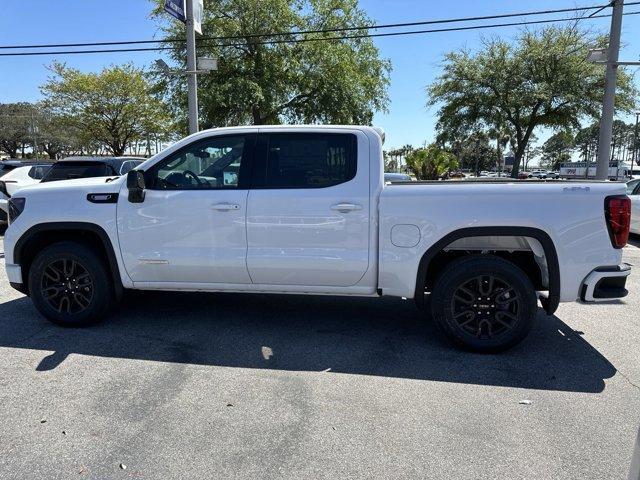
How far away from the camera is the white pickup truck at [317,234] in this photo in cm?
412

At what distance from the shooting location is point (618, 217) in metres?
4.03

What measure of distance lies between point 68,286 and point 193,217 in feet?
4.89

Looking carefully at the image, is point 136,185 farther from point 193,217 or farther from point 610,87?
point 610,87

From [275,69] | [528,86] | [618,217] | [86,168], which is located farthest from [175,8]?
[528,86]

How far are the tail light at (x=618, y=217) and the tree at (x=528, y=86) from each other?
1964 cm

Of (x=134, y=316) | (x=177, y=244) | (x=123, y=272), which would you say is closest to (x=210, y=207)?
(x=177, y=244)

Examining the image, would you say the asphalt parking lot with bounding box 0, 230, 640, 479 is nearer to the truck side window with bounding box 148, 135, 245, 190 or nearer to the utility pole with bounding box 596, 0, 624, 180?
the truck side window with bounding box 148, 135, 245, 190

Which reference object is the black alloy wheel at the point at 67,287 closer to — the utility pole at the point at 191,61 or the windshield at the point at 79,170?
the windshield at the point at 79,170

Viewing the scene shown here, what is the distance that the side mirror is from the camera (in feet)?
14.8

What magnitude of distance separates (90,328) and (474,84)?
22480 mm

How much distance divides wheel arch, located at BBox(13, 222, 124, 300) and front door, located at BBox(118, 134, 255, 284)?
18cm

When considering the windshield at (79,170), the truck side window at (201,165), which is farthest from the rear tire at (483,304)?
the windshield at (79,170)

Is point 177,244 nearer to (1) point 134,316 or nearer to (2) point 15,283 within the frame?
(1) point 134,316

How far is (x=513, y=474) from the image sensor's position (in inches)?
108
